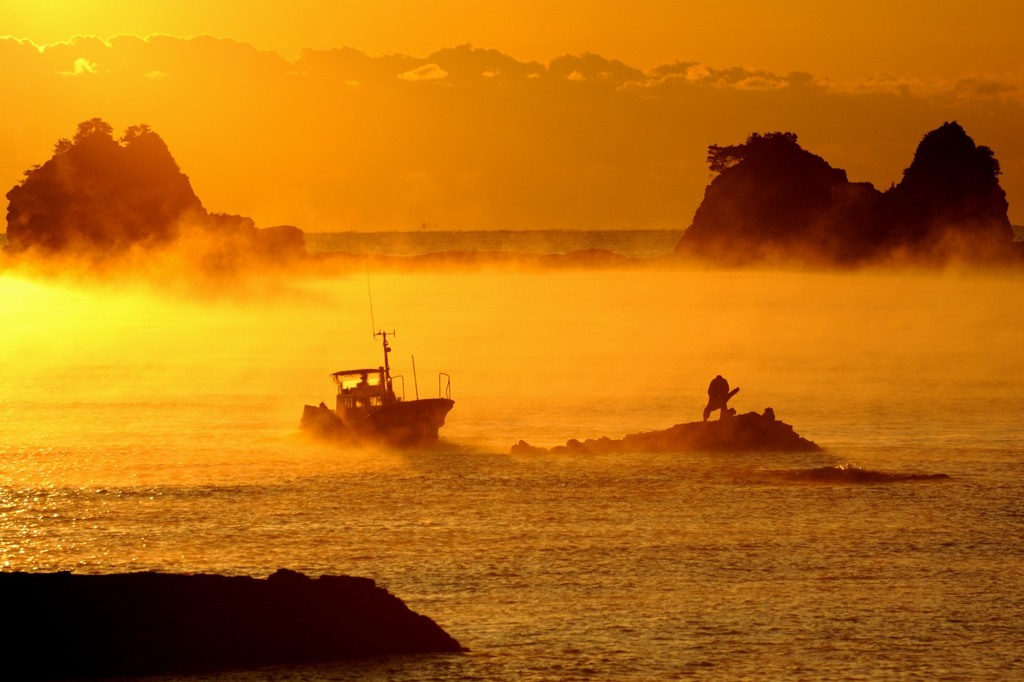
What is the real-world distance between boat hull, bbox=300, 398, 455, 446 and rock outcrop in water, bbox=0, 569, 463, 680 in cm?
4606

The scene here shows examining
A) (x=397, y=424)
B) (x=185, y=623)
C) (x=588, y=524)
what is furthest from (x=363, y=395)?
(x=185, y=623)

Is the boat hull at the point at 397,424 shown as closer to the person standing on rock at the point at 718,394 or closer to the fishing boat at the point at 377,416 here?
the fishing boat at the point at 377,416

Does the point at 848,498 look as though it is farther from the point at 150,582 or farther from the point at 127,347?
the point at 127,347

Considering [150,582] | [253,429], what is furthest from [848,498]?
Answer: [253,429]

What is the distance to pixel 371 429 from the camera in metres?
88.4

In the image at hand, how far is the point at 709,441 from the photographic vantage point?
3287 inches

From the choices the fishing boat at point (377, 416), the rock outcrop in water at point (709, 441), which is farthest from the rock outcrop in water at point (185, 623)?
the fishing boat at point (377, 416)

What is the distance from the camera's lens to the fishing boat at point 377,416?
8850 centimetres

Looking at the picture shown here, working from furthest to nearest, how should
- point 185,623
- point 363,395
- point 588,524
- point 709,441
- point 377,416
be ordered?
point 363,395 → point 377,416 → point 709,441 → point 588,524 → point 185,623

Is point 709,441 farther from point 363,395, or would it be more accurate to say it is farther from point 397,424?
point 363,395

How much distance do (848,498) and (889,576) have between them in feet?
52.1

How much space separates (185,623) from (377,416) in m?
48.5

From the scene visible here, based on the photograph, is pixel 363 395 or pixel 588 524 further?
pixel 363 395

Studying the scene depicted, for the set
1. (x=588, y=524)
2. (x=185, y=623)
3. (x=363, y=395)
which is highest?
(x=363, y=395)
